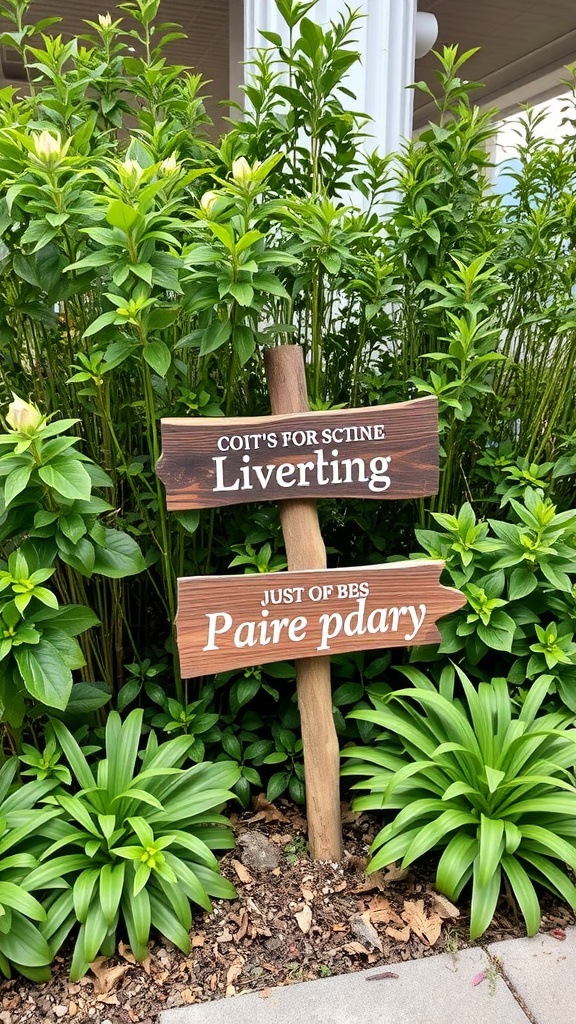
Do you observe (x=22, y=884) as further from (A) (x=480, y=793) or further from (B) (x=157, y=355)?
(B) (x=157, y=355)

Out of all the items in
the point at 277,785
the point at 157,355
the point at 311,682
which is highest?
the point at 157,355

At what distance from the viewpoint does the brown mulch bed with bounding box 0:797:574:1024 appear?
5.22ft

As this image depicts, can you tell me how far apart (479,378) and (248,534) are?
88 cm

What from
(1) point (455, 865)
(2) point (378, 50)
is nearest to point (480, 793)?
(1) point (455, 865)

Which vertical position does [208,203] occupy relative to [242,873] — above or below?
above

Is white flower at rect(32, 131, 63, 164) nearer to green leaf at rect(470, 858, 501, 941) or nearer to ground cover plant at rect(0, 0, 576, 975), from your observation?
ground cover plant at rect(0, 0, 576, 975)

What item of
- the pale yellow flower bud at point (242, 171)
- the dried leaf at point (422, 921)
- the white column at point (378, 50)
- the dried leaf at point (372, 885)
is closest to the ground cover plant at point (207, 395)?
the pale yellow flower bud at point (242, 171)

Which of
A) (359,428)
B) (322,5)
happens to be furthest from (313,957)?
(322,5)

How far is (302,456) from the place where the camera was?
1.81m

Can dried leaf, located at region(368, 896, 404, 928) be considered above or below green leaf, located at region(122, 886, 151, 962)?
below

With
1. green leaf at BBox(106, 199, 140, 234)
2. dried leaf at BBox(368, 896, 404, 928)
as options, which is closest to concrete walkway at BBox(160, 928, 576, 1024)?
dried leaf at BBox(368, 896, 404, 928)

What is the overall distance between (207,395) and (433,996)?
5.24ft

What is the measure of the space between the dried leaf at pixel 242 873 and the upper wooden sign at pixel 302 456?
1.03 m

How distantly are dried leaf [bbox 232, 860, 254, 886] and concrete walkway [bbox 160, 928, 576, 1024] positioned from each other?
32 centimetres
